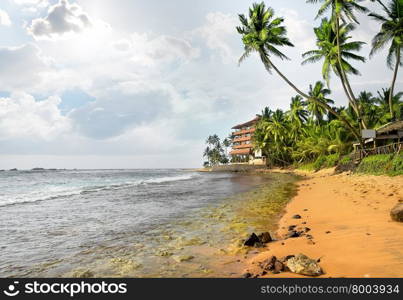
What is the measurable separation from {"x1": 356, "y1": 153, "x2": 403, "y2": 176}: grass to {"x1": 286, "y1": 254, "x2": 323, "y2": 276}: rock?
16.9 meters

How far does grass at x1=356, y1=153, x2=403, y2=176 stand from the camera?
18.2 meters

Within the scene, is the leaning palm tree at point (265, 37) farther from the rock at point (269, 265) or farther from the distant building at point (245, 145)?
the distant building at point (245, 145)

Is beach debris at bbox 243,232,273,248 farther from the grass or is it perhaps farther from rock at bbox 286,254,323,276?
the grass

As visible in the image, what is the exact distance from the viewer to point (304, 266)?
443 cm

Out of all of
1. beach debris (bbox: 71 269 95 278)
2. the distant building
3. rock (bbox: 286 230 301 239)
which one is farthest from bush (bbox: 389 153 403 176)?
the distant building

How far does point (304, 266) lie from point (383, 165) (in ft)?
68.2

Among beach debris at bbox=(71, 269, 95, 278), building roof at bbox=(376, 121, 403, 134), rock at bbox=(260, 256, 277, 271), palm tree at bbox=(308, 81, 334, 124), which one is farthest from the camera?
palm tree at bbox=(308, 81, 334, 124)

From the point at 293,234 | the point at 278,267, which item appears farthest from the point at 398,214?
the point at 278,267

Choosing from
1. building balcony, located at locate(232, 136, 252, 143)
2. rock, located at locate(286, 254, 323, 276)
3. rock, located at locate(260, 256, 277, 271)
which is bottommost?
rock, located at locate(260, 256, 277, 271)

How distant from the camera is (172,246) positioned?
23.1ft

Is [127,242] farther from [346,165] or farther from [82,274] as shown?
[346,165]

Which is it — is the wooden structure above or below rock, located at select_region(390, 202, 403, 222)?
above

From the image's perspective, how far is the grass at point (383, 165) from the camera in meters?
18.2

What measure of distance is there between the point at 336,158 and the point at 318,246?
124ft
